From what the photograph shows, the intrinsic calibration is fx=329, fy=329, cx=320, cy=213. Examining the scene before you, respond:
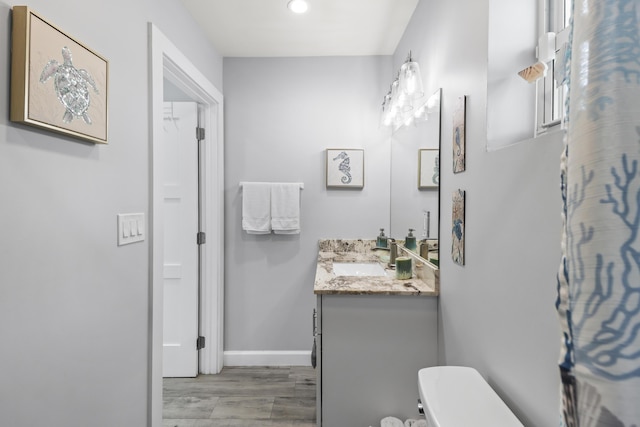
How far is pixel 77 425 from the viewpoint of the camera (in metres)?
1.07

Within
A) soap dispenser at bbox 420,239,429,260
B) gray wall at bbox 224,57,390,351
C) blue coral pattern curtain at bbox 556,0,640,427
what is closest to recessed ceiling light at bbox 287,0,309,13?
gray wall at bbox 224,57,390,351

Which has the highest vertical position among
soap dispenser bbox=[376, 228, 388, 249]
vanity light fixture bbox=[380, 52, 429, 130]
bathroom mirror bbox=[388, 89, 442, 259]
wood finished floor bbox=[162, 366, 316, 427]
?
vanity light fixture bbox=[380, 52, 429, 130]

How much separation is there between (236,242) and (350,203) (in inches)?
37.3

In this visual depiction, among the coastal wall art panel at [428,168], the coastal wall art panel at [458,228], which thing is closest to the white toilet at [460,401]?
the coastal wall art panel at [458,228]

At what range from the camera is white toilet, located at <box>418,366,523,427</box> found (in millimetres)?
845

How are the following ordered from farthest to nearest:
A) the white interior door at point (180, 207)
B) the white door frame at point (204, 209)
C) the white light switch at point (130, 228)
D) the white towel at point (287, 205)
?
the white towel at point (287, 205)
the white interior door at point (180, 207)
the white door frame at point (204, 209)
the white light switch at point (130, 228)

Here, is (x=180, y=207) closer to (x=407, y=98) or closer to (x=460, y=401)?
(x=407, y=98)

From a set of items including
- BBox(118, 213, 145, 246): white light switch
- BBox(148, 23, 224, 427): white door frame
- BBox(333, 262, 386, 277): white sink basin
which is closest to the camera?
BBox(118, 213, 145, 246): white light switch

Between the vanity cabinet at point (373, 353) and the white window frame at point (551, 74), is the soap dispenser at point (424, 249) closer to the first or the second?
the vanity cabinet at point (373, 353)

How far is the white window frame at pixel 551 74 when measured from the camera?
2.98 feet

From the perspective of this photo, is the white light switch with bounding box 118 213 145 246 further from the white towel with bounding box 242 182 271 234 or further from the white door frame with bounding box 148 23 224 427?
the white towel with bounding box 242 182 271 234

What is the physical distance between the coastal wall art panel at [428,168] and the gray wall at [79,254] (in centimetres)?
135

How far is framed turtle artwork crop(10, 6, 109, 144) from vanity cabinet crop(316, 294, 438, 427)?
1.16 metres

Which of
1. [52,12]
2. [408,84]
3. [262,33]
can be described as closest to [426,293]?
[408,84]
